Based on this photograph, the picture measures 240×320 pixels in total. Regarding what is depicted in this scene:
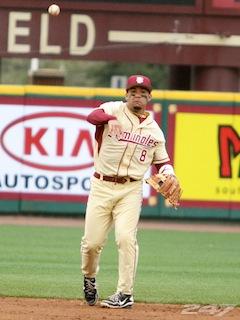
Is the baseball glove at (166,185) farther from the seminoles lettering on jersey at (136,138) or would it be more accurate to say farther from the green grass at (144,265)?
the green grass at (144,265)

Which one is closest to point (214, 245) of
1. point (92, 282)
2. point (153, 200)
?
point (153, 200)

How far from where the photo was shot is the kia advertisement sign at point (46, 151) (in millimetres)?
16547

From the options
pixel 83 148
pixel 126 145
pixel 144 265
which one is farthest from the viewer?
pixel 83 148

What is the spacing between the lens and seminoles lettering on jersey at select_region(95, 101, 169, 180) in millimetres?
8117

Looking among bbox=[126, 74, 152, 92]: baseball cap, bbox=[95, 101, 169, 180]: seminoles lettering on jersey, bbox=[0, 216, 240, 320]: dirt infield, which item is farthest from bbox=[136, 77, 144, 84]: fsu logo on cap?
bbox=[0, 216, 240, 320]: dirt infield

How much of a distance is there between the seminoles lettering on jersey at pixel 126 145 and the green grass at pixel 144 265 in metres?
1.24

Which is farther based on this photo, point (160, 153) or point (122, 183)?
point (160, 153)

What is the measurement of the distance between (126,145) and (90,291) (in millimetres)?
1152

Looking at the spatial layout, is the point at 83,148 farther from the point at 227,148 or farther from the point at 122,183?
the point at 122,183

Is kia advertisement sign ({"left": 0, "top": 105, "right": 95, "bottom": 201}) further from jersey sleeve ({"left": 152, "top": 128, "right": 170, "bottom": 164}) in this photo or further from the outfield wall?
jersey sleeve ({"left": 152, "top": 128, "right": 170, "bottom": 164})

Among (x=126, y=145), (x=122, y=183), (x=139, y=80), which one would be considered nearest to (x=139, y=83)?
(x=139, y=80)

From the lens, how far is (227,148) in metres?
16.7

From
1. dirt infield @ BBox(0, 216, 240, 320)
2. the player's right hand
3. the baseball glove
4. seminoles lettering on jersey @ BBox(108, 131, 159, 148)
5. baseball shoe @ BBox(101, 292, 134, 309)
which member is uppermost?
the player's right hand

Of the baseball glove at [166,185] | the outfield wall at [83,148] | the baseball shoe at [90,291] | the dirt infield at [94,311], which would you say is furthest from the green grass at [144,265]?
the outfield wall at [83,148]
